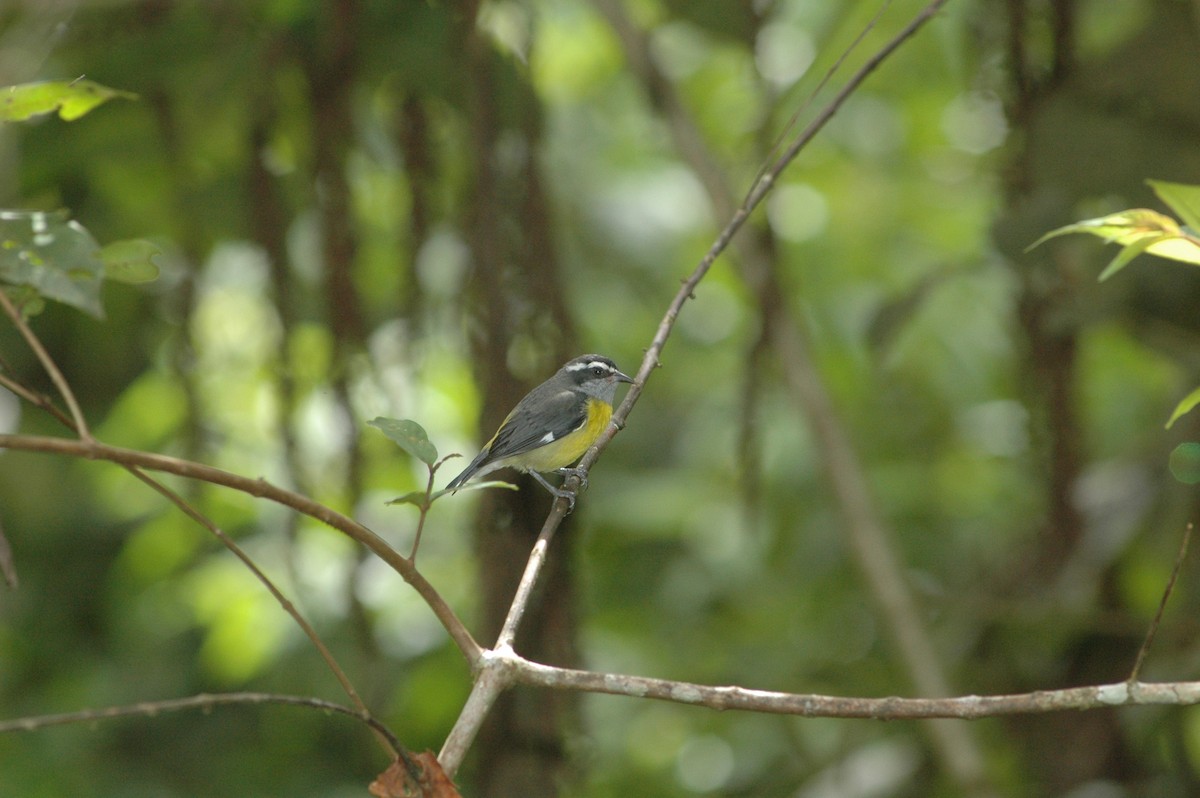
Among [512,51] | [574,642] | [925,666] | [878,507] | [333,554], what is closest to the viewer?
[574,642]

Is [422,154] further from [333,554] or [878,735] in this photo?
[878,735]

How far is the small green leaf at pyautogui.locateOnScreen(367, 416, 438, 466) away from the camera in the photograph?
5.59ft

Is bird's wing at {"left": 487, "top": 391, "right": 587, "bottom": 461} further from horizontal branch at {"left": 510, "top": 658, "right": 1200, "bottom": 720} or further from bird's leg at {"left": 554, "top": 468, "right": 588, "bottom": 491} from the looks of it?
horizontal branch at {"left": 510, "top": 658, "right": 1200, "bottom": 720}

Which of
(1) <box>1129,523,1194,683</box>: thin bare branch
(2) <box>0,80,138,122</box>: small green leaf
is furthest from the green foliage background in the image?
(1) <box>1129,523,1194,683</box>: thin bare branch

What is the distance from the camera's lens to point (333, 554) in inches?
212

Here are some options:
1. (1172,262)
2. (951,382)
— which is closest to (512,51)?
(1172,262)

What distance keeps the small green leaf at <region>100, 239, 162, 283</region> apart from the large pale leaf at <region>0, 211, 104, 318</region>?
108mm

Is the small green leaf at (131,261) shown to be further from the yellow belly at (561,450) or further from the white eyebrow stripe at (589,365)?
the yellow belly at (561,450)

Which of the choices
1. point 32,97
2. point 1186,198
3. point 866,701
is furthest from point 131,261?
point 1186,198

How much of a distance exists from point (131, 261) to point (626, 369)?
4.33 m

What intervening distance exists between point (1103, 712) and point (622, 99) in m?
5.23

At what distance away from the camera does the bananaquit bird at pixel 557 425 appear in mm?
3775

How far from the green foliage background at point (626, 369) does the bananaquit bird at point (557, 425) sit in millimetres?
263

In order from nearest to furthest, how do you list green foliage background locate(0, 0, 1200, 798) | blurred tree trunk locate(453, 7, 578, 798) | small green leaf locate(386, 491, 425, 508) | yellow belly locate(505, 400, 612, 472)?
small green leaf locate(386, 491, 425, 508) < blurred tree trunk locate(453, 7, 578, 798) < green foliage background locate(0, 0, 1200, 798) < yellow belly locate(505, 400, 612, 472)
